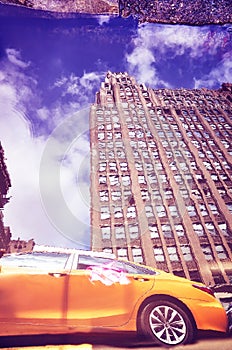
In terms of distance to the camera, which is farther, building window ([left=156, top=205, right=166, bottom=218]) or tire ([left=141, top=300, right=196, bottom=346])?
building window ([left=156, top=205, right=166, bottom=218])

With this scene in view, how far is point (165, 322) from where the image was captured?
279 centimetres

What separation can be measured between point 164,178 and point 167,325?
16.1 metres

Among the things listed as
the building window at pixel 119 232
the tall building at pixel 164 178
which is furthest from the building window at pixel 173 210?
the building window at pixel 119 232

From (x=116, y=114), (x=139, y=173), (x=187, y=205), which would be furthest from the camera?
(x=116, y=114)

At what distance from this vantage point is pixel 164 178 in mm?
18531

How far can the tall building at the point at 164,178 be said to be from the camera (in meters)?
→ 14.3

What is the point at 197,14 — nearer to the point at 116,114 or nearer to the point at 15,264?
the point at 15,264

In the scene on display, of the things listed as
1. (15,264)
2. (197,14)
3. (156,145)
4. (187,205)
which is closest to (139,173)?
(156,145)

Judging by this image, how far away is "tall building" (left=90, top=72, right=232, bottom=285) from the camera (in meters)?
14.3

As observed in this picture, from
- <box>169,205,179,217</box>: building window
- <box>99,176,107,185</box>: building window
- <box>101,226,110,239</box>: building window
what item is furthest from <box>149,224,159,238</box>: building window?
<box>99,176,107,185</box>: building window

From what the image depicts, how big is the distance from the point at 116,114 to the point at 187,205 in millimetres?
10565

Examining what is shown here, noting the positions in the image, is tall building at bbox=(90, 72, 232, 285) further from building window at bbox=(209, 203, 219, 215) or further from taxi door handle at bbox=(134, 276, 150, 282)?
taxi door handle at bbox=(134, 276, 150, 282)

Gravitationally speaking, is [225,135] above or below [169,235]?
above

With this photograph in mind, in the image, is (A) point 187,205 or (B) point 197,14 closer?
(B) point 197,14
